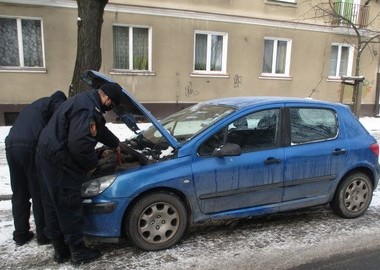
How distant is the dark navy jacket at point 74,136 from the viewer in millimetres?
3150

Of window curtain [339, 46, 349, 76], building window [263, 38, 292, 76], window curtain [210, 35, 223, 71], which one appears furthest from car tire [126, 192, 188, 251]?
window curtain [339, 46, 349, 76]

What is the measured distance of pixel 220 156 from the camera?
3.77 meters

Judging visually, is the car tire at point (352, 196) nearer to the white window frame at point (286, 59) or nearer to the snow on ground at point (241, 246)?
the snow on ground at point (241, 246)

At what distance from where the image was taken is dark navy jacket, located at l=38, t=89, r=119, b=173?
315 centimetres

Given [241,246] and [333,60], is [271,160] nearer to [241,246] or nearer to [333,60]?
[241,246]

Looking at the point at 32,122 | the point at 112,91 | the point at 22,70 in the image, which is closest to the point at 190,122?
the point at 112,91

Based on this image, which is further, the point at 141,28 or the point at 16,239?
the point at 141,28

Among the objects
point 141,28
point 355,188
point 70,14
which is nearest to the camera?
point 355,188

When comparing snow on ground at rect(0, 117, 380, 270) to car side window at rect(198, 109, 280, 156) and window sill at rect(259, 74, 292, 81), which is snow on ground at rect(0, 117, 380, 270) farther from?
window sill at rect(259, 74, 292, 81)

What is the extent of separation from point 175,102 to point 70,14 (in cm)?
426

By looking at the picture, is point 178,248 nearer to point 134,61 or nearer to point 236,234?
point 236,234

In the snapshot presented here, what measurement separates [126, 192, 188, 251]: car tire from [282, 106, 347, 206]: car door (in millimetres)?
1239

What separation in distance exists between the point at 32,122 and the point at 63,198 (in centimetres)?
85

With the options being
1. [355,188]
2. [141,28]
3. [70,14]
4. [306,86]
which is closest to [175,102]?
[141,28]
